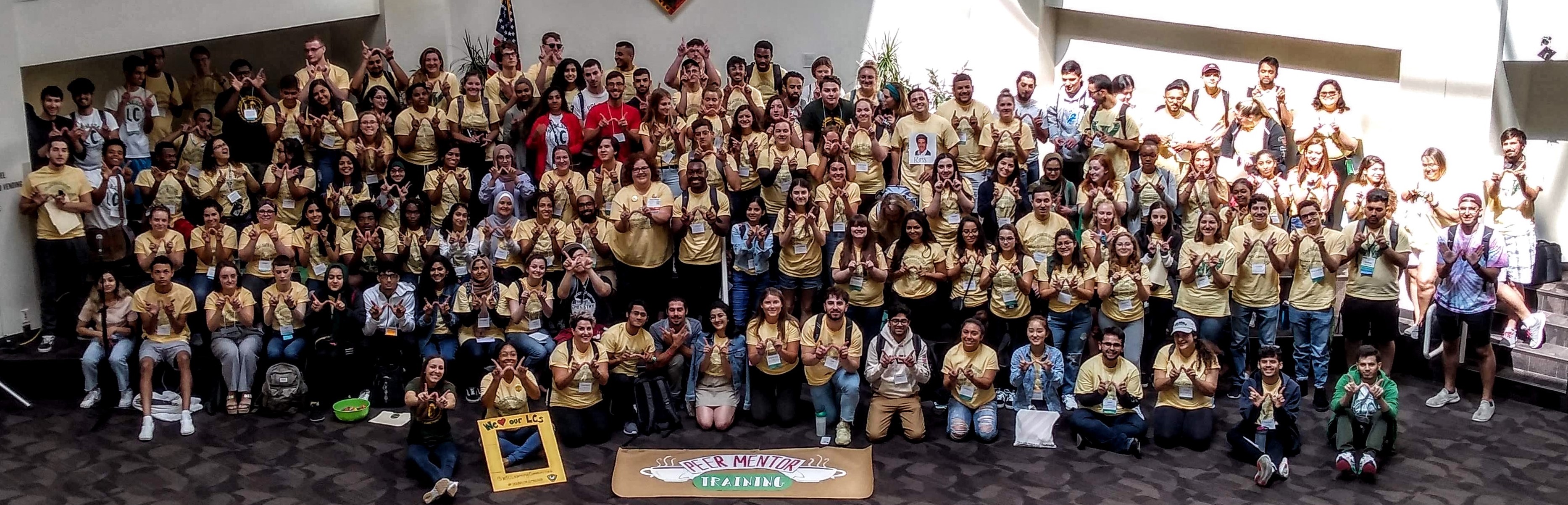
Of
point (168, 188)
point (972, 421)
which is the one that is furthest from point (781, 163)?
point (168, 188)

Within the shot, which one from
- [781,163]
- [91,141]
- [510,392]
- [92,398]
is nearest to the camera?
[510,392]

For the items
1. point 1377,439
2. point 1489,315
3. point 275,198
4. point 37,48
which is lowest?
point 1377,439

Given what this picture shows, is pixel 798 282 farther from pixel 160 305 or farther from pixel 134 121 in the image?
pixel 134 121

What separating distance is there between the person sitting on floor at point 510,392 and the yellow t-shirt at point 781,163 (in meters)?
2.42

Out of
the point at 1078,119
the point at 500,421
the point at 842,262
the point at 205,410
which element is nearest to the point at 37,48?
the point at 205,410

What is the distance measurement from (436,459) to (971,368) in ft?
11.5

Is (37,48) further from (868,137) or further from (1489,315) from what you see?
(1489,315)

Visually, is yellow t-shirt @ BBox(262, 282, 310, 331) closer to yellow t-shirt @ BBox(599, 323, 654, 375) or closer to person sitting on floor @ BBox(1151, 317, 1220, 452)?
yellow t-shirt @ BBox(599, 323, 654, 375)

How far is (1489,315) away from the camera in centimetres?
966

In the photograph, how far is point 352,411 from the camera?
31.3 feet

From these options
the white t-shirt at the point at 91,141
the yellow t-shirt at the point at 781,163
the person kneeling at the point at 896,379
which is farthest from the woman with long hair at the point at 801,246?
the white t-shirt at the point at 91,141

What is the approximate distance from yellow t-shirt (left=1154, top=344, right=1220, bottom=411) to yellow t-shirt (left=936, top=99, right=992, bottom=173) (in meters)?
2.27

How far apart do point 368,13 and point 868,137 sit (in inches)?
207

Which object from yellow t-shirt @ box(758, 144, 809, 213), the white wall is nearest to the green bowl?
yellow t-shirt @ box(758, 144, 809, 213)
